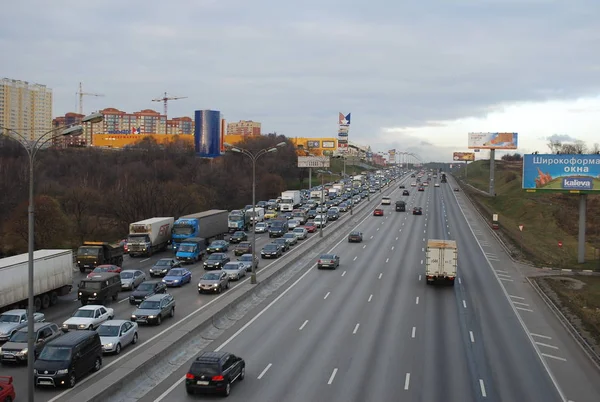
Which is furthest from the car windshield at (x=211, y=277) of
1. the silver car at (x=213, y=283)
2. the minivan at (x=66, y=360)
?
the minivan at (x=66, y=360)

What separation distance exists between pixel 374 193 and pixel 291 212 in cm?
4718

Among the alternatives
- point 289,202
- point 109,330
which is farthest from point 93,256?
point 289,202

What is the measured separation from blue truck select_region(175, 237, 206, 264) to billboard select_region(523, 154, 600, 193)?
2908cm

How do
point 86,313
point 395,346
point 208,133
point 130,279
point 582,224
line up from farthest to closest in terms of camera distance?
point 208,133 → point 582,224 → point 130,279 → point 86,313 → point 395,346

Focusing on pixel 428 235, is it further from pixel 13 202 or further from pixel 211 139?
pixel 211 139

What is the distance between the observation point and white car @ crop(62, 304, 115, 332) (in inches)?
1025

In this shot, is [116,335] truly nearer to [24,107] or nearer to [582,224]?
[582,224]

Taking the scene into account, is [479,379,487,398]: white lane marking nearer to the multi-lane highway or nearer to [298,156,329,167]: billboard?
the multi-lane highway

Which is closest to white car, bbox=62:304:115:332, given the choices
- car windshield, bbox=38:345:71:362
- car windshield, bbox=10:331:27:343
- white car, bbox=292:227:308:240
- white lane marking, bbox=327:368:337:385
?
car windshield, bbox=10:331:27:343

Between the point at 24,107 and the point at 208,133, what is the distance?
93454 millimetres

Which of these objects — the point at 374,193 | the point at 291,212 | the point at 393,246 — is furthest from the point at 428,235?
the point at 374,193

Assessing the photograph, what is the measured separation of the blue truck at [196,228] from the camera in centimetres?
5184

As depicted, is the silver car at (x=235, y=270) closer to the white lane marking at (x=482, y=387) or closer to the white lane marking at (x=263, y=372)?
the white lane marking at (x=263, y=372)

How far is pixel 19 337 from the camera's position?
72.7 feet
